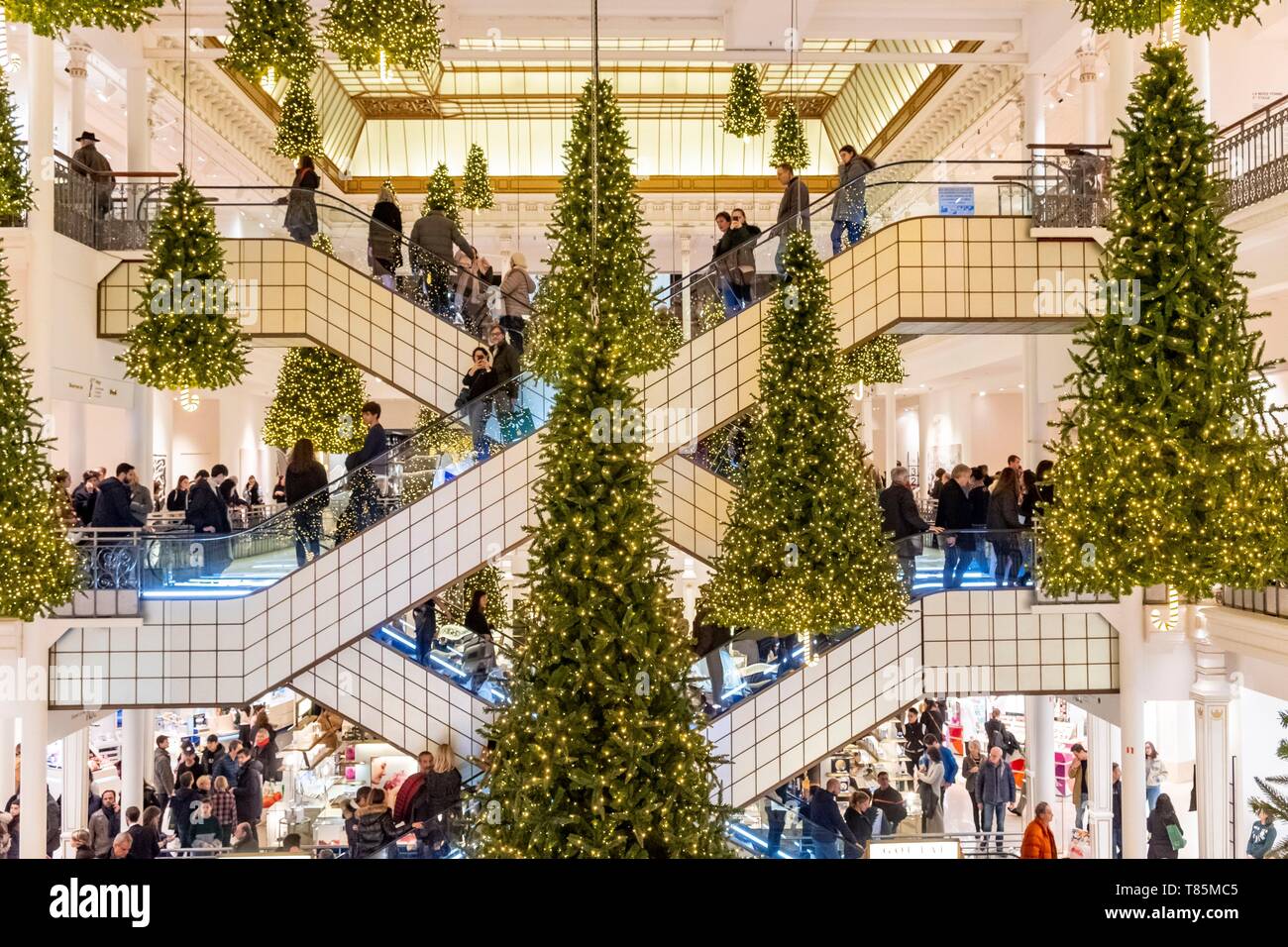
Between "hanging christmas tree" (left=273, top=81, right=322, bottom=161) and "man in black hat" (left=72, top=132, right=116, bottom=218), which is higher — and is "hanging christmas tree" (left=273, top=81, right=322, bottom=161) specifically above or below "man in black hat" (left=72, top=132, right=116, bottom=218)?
above

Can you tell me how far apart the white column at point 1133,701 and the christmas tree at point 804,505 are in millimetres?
4184

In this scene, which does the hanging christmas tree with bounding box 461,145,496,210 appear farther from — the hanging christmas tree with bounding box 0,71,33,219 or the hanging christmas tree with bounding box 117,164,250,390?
the hanging christmas tree with bounding box 0,71,33,219

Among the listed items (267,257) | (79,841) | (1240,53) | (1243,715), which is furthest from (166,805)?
(1240,53)

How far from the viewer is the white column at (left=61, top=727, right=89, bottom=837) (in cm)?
1391

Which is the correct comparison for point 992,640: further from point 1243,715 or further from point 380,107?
point 380,107

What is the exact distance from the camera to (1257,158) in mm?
11703

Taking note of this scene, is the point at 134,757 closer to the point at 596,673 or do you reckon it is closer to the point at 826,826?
the point at 826,826

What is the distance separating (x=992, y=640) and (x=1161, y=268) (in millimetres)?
5409

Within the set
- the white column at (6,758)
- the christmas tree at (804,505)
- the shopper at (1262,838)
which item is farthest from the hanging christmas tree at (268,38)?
the shopper at (1262,838)

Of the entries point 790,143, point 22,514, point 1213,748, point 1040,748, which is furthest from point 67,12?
point 1040,748

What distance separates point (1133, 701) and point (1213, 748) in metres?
1.02

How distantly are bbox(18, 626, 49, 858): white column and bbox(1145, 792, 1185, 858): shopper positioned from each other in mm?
12274

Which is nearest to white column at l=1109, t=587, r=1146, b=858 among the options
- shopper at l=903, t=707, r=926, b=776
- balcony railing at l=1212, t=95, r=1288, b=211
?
balcony railing at l=1212, t=95, r=1288, b=211
